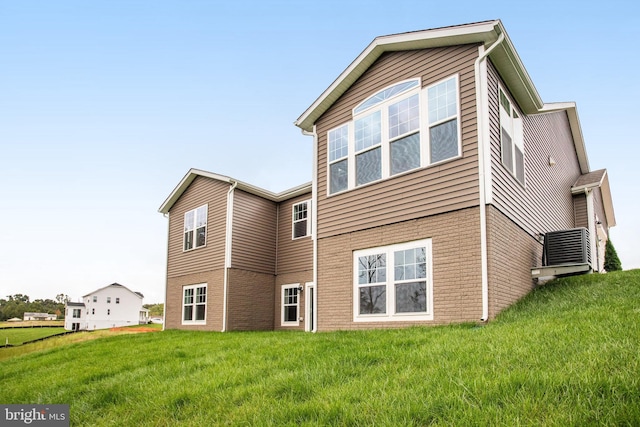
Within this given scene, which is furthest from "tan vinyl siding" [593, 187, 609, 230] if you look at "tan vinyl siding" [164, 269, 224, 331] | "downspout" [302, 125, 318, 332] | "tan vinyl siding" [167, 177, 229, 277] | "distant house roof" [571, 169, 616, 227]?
"tan vinyl siding" [164, 269, 224, 331]

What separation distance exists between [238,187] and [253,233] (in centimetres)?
172

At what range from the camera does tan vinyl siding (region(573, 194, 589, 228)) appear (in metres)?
15.3

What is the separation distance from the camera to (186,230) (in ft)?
61.6

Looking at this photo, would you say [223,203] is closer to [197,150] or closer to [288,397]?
[197,150]

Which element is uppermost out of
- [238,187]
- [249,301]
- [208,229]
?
[238,187]

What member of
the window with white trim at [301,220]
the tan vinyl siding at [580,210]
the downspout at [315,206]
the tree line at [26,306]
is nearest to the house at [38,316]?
the tree line at [26,306]

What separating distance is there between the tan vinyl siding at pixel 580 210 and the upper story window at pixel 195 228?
41.8ft

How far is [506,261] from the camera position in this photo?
29.0 ft

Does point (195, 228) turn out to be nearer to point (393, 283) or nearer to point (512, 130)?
point (393, 283)

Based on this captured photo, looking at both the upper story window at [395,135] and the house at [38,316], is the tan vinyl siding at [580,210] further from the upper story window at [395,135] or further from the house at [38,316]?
the house at [38,316]

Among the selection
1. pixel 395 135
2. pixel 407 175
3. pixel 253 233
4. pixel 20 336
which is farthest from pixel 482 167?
pixel 20 336

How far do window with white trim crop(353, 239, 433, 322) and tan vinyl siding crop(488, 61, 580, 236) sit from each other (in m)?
1.87

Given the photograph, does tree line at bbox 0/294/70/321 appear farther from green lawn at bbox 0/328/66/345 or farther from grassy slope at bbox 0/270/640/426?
grassy slope at bbox 0/270/640/426

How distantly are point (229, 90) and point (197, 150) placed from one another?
13.9ft
